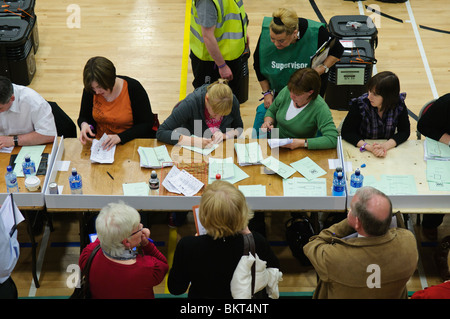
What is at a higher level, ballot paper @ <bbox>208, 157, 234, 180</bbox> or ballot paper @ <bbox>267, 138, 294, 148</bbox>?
ballot paper @ <bbox>267, 138, 294, 148</bbox>

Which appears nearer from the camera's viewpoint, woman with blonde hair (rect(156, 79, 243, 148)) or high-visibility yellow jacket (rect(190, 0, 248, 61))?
woman with blonde hair (rect(156, 79, 243, 148))

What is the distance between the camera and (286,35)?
5285 mm

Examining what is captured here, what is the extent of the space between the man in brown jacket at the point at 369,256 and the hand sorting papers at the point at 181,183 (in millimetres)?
1275

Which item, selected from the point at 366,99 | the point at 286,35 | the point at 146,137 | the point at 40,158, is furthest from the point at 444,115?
the point at 40,158

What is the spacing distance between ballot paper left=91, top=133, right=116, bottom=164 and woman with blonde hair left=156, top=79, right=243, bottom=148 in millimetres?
421

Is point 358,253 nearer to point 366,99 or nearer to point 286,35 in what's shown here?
point 366,99

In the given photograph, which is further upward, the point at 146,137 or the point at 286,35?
the point at 286,35

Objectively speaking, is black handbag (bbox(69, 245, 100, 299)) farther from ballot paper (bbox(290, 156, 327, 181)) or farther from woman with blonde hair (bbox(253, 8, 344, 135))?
woman with blonde hair (bbox(253, 8, 344, 135))

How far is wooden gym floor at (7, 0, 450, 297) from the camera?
6.82m

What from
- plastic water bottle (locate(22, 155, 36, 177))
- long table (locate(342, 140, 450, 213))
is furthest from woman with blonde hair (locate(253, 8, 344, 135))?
plastic water bottle (locate(22, 155, 36, 177))

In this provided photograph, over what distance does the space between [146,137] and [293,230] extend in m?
1.50

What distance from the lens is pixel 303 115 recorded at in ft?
16.3

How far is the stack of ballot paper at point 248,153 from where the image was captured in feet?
15.8

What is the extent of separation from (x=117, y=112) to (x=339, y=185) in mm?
1942
